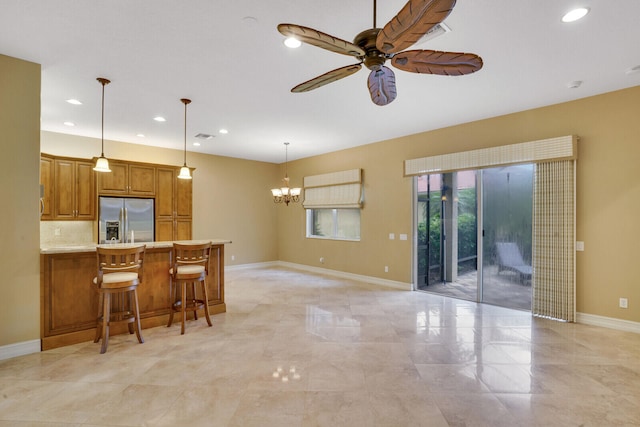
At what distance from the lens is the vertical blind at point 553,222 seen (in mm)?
4078

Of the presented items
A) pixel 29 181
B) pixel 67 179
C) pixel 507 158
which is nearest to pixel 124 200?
pixel 67 179

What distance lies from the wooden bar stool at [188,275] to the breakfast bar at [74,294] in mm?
216

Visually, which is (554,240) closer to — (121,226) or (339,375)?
(339,375)

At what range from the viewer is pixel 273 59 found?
10.1ft

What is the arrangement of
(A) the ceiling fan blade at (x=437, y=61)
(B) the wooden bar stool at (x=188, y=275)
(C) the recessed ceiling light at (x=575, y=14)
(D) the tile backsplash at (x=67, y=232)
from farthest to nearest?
(D) the tile backsplash at (x=67, y=232) < (B) the wooden bar stool at (x=188, y=275) < (C) the recessed ceiling light at (x=575, y=14) < (A) the ceiling fan blade at (x=437, y=61)

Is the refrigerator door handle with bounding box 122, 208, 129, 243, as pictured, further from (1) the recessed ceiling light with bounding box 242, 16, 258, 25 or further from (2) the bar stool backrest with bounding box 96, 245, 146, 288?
(1) the recessed ceiling light with bounding box 242, 16, 258, 25

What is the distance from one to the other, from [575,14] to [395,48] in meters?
1.74

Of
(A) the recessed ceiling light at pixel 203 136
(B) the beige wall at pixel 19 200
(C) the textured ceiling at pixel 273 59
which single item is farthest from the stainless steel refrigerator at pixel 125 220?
(B) the beige wall at pixel 19 200

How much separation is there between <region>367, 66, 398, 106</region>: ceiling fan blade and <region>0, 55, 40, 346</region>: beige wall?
11.4ft

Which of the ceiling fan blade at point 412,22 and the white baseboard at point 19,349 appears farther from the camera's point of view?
the white baseboard at point 19,349

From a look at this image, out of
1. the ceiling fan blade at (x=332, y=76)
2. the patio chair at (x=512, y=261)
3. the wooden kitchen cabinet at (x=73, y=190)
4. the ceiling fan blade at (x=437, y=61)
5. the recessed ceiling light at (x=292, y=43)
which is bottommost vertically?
the patio chair at (x=512, y=261)

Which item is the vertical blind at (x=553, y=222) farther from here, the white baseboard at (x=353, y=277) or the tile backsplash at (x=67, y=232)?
the tile backsplash at (x=67, y=232)

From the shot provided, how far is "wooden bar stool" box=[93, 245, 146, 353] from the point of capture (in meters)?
3.19

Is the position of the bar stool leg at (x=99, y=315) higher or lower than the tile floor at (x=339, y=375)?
higher
